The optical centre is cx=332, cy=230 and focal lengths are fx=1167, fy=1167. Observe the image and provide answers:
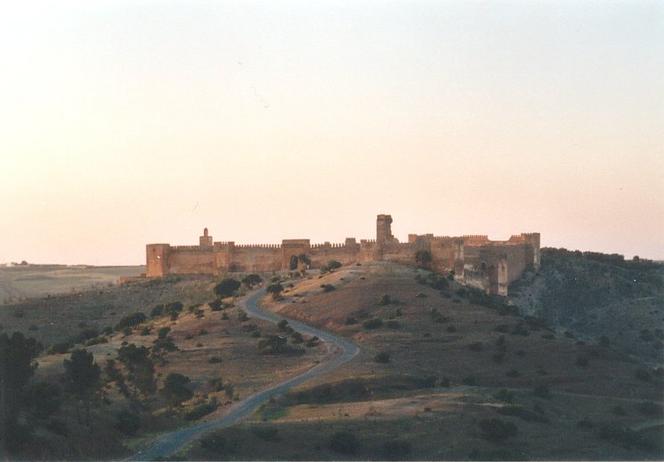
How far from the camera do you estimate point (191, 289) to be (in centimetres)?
6562

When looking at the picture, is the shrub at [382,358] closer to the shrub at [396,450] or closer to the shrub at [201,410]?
the shrub at [201,410]

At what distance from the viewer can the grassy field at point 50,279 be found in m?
78.8

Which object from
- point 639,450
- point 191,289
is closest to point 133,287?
point 191,289

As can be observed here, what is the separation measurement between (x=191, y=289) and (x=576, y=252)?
98.4 ft

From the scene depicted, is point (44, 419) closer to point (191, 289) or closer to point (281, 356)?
point (281, 356)

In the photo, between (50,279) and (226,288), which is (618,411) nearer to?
(226,288)

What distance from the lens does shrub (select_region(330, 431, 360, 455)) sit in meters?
27.7

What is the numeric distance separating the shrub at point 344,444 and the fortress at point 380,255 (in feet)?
117

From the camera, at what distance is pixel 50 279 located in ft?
347

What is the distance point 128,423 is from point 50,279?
259ft

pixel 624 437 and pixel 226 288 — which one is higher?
pixel 226 288

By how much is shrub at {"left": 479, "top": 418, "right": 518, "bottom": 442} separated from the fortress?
108 feet

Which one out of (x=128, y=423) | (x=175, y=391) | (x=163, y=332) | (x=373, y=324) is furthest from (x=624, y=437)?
(x=163, y=332)

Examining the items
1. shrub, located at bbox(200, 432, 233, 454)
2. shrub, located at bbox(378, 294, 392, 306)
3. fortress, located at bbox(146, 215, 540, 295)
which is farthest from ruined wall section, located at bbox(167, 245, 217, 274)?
shrub, located at bbox(200, 432, 233, 454)
